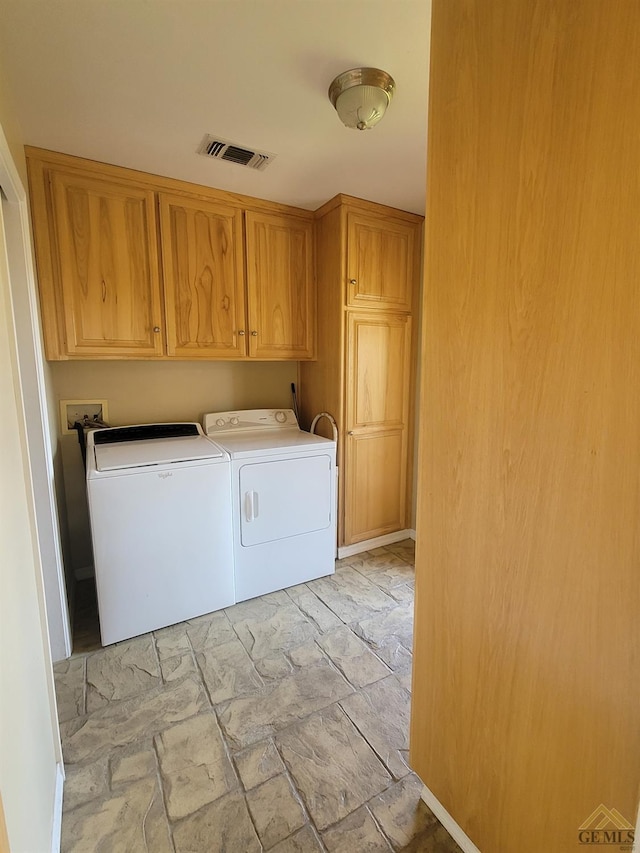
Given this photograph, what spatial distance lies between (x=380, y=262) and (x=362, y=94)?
1270 mm

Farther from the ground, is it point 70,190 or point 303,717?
point 70,190

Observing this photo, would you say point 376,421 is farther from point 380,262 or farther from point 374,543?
point 380,262

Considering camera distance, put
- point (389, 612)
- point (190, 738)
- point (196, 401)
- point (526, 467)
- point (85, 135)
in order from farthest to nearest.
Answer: point (196, 401)
point (389, 612)
point (85, 135)
point (190, 738)
point (526, 467)

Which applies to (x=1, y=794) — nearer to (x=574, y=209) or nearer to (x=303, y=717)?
(x=303, y=717)

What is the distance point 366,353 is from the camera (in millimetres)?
2719

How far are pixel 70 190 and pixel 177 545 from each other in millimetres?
1881

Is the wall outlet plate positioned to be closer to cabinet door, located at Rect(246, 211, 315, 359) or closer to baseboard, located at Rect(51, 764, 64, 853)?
cabinet door, located at Rect(246, 211, 315, 359)

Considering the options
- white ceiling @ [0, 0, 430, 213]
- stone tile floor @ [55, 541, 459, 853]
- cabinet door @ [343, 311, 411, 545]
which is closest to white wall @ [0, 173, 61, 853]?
stone tile floor @ [55, 541, 459, 853]

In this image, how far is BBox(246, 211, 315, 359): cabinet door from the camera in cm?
254

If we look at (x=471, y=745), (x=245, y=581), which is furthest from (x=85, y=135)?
(x=471, y=745)

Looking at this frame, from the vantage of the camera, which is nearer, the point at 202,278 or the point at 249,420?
the point at 202,278

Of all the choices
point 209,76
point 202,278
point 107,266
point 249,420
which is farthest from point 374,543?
point 209,76

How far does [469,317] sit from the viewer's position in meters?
0.98

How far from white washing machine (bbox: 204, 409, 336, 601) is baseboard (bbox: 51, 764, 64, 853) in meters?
1.12
